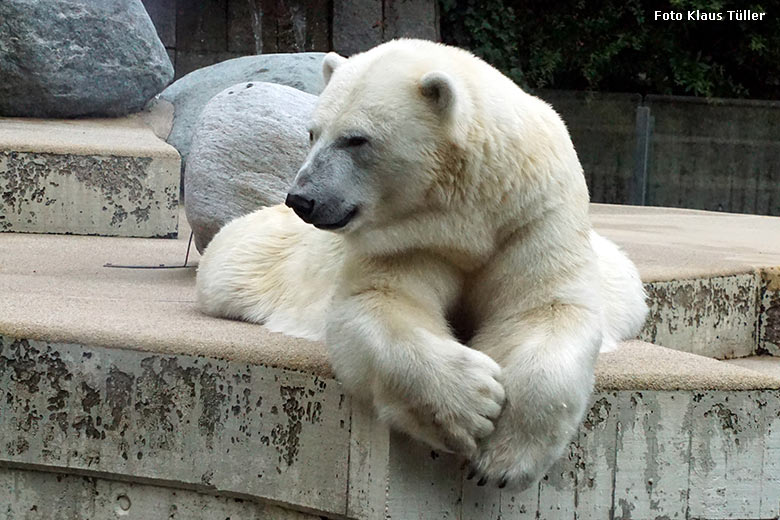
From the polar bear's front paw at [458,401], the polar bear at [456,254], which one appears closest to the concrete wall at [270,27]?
the polar bear at [456,254]

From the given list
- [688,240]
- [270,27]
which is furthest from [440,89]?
[270,27]

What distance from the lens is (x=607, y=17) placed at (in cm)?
1027

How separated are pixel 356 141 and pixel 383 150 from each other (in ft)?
0.17

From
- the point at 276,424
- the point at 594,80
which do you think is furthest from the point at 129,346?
the point at 594,80

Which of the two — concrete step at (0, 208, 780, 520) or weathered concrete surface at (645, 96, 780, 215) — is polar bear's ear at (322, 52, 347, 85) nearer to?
concrete step at (0, 208, 780, 520)

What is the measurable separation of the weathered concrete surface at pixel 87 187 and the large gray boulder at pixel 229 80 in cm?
108

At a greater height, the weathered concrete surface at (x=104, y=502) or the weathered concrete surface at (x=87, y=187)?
the weathered concrete surface at (x=87, y=187)

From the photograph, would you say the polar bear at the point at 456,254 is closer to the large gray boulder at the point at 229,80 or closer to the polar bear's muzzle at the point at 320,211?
the polar bear's muzzle at the point at 320,211

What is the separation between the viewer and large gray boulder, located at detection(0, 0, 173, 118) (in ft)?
19.1

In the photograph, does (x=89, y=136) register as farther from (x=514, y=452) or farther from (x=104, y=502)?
(x=514, y=452)

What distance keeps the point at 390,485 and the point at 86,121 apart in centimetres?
449

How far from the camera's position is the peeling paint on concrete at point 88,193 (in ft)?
15.0

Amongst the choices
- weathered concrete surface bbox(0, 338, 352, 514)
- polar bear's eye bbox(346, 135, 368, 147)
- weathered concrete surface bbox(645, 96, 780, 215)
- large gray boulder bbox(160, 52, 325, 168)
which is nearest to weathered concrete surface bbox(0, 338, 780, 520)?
weathered concrete surface bbox(0, 338, 352, 514)

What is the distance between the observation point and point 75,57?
19.5 ft
